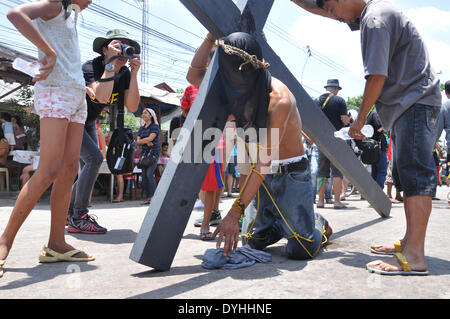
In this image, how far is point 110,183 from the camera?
742 cm

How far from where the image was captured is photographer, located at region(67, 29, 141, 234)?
127 inches

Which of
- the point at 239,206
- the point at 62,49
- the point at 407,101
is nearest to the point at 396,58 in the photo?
the point at 407,101

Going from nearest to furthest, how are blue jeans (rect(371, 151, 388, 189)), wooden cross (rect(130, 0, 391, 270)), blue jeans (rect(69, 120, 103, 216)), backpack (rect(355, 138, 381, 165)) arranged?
wooden cross (rect(130, 0, 391, 270))
blue jeans (rect(69, 120, 103, 216))
backpack (rect(355, 138, 381, 165))
blue jeans (rect(371, 151, 388, 189))

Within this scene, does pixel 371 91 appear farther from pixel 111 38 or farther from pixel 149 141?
pixel 149 141

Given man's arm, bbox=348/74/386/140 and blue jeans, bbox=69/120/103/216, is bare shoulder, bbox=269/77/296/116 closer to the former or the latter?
man's arm, bbox=348/74/386/140

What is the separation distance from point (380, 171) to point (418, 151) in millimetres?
4786

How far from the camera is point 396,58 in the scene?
242 cm

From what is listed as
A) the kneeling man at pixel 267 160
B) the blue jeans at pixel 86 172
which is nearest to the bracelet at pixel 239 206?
the kneeling man at pixel 267 160

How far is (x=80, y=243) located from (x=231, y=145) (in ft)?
6.95

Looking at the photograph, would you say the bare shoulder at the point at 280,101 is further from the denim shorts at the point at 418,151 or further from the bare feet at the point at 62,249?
the bare feet at the point at 62,249

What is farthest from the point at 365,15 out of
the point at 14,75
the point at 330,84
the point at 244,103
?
the point at 14,75

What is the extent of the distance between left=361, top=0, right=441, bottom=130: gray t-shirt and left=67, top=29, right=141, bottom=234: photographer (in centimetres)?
195

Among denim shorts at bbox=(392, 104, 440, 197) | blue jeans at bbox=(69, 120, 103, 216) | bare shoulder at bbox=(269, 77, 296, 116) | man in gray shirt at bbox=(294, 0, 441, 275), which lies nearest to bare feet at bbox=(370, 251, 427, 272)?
man in gray shirt at bbox=(294, 0, 441, 275)

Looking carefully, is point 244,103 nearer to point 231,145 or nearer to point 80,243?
point 80,243
